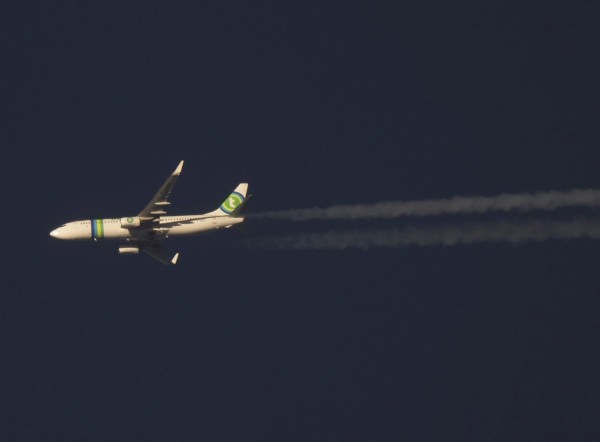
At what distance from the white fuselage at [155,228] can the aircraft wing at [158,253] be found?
241 cm

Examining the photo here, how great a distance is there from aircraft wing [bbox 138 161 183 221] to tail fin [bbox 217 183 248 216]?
6837 millimetres

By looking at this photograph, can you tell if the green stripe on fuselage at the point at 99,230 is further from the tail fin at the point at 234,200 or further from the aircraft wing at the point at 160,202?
A: the tail fin at the point at 234,200

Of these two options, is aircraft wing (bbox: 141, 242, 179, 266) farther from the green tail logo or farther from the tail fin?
the green tail logo

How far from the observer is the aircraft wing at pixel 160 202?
74125 millimetres

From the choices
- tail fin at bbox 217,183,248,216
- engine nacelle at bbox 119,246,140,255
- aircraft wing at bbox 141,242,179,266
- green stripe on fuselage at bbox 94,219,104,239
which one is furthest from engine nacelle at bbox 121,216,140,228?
tail fin at bbox 217,183,248,216

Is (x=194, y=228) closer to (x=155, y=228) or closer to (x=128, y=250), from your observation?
(x=155, y=228)

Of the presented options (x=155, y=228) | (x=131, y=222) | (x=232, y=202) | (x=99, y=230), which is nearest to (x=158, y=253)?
(x=155, y=228)

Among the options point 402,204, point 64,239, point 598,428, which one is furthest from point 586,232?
point 598,428

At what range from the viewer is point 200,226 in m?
77.1

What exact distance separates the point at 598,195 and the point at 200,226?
2790 cm

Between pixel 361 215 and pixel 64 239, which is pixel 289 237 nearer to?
pixel 361 215

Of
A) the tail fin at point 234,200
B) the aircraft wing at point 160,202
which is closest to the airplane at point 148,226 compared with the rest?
the aircraft wing at point 160,202

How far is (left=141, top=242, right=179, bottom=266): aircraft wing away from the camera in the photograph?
262 ft

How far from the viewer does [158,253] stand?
80.6m
